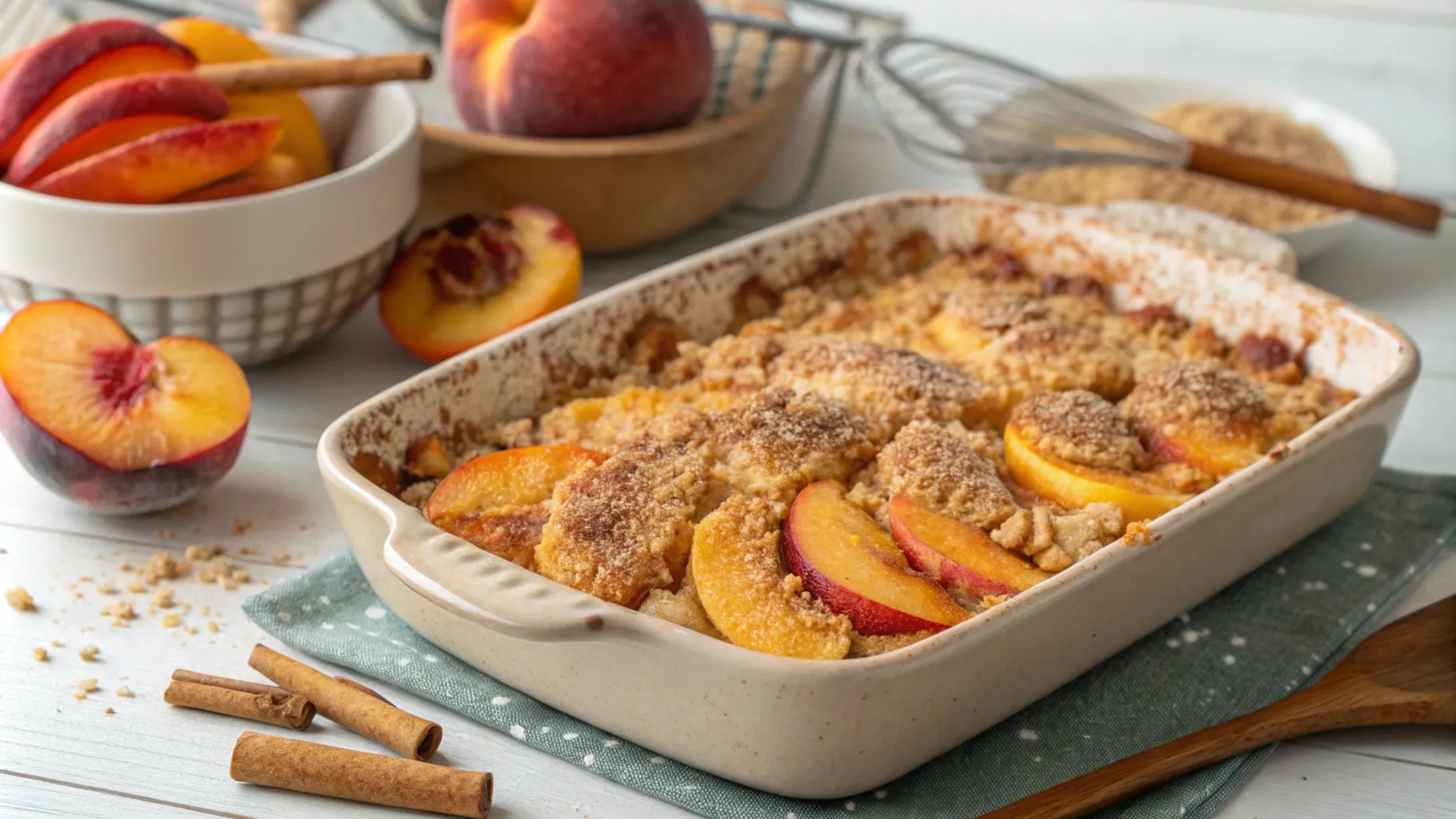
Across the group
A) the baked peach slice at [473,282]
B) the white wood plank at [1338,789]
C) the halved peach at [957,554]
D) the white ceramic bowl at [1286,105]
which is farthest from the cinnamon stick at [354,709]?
the white ceramic bowl at [1286,105]

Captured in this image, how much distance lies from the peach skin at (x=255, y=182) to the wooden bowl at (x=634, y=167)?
0.27 metres

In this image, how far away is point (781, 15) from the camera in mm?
2186

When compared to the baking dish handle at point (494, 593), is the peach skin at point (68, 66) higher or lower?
higher

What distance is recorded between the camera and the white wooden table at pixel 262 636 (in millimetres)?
1068

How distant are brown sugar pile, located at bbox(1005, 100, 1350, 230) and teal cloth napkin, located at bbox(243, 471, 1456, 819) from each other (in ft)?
2.25

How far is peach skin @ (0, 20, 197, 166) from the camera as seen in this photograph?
1466 millimetres

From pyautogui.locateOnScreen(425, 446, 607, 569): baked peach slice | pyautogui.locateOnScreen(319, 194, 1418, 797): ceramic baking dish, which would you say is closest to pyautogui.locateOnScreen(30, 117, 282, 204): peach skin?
pyautogui.locateOnScreen(319, 194, 1418, 797): ceramic baking dish

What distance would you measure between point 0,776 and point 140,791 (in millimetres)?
107

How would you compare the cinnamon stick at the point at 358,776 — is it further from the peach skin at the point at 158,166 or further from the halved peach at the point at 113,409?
the peach skin at the point at 158,166

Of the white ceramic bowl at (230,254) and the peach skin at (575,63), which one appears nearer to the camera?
the white ceramic bowl at (230,254)

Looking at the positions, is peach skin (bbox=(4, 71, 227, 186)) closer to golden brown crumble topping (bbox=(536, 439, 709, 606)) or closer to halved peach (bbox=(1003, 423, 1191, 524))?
golden brown crumble topping (bbox=(536, 439, 709, 606))

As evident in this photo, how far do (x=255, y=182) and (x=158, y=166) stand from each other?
0.38 ft

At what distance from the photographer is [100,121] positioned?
1440 mm

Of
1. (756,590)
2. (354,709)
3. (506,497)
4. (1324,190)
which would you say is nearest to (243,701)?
(354,709)
